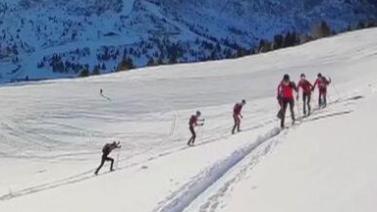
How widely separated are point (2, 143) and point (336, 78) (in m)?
30.7

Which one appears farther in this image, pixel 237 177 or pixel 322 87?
pixel 322 87

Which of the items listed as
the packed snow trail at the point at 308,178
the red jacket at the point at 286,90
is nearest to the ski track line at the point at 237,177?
the packed snow trail at the point at 308,178

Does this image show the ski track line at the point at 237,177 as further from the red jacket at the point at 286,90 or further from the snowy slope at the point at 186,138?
the red jacket at the point at 286,90

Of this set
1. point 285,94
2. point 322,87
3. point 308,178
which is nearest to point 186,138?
point 322,87

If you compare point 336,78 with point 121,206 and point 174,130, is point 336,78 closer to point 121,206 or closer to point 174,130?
point 174,130

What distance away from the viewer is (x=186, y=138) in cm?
4322

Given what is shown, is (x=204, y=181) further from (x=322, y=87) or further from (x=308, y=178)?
(x=322, y=87)

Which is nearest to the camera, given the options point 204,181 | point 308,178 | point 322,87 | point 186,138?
point 308,178

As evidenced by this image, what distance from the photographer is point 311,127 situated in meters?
27.6

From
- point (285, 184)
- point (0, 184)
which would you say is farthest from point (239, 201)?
point (0, 184)

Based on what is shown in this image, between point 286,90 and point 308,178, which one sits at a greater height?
point 286,90

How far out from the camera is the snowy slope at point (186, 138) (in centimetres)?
1836

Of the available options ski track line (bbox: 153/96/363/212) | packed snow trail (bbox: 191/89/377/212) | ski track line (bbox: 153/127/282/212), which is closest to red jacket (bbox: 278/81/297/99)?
ski track line (bbox: 153/96/363/212)

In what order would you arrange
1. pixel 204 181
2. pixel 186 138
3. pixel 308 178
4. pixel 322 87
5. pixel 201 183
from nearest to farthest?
pixel 308 178, pixel 201 183, pixel 204 181, pixel 322 87, pixel 186 138
